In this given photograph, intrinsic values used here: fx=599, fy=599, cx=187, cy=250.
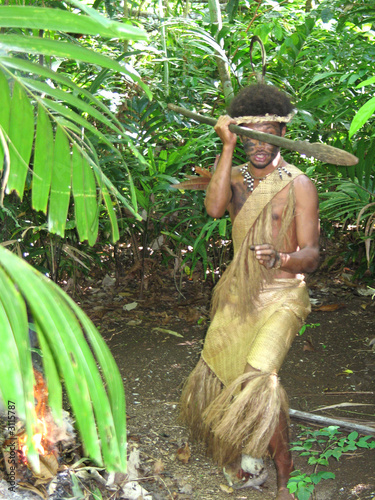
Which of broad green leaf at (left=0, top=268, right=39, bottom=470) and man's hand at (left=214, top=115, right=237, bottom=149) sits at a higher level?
man's hand at (left=214, top=115, right=237, bottom=149)

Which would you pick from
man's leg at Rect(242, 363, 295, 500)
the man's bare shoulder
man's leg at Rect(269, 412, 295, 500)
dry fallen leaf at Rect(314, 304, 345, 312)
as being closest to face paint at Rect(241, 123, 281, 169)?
the man's bare shoulder

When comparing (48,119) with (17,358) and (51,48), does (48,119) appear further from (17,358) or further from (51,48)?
(17,358)

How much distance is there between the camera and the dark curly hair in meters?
2.46

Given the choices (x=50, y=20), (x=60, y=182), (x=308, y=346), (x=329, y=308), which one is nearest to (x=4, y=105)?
(x=60, y=182)

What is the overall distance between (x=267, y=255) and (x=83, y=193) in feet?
3.28

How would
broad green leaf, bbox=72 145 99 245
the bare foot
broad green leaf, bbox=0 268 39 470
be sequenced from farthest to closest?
1. the bare foot
2. broad green leaf, bbox=72 145 99 245
3. broad green leaf, bbox=0 268 39 470

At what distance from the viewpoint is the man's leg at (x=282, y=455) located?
2.27 m

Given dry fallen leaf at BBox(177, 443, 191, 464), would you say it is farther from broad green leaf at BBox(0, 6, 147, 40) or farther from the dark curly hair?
broad green leaf at BBox(0, 6, 147, 40)

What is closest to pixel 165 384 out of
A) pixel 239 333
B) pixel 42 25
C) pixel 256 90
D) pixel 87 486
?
pixel 239 333

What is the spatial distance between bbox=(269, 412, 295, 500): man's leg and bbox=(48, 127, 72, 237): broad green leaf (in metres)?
1.32

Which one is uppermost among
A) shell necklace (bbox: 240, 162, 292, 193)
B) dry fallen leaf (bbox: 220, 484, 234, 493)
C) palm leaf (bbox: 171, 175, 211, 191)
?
shell necklace (bbox: 240, 162, 292, 193)

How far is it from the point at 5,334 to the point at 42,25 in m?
0.48

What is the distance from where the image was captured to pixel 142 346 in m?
3.89

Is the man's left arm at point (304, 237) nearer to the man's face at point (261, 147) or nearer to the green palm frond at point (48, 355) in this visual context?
the man's face at point (261, 147)
